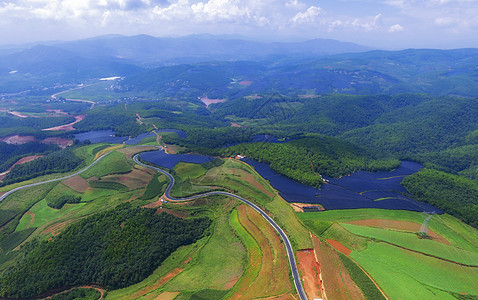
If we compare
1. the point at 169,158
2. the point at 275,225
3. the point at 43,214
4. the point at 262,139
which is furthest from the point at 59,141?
the point at 275,225

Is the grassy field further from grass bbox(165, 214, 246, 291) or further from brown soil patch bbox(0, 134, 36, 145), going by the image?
brown soil patch bbox(0, 134, 36, 145)

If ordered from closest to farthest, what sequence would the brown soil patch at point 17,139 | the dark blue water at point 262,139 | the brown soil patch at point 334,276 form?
the brown soil patch at point 334,276, the dark blue water at point 262,139, the brown soil patch at point 17,139

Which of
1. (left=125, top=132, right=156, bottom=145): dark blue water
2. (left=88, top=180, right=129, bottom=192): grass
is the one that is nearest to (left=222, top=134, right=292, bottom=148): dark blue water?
(left=125, top=132, right=156, bottom=145): dark blue water

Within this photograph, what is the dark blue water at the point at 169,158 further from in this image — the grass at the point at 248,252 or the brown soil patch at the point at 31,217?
the brown soil patch at the point at 31,217

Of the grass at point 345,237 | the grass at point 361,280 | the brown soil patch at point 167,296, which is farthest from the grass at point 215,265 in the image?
the grass at point 345,237

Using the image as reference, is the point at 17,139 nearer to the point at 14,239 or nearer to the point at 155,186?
the point at 14,239

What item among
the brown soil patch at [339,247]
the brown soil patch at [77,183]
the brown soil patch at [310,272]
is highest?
the brown soil patch at [310,272]
